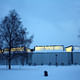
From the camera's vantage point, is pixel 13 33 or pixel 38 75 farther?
pixel 13 33

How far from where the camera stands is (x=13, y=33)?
105ft

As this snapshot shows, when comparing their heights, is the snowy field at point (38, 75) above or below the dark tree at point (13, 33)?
below

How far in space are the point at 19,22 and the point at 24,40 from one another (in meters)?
3.72

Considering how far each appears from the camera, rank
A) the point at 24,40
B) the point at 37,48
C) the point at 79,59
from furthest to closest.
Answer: the point at 37,48, the point at 79,59, the point at 24,40

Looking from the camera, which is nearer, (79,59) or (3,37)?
(3,37)

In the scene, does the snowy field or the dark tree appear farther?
the dark tree

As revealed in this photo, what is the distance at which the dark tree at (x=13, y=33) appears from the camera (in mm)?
31422

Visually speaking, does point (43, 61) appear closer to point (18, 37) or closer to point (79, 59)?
point (79, 59)

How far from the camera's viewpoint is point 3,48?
32.0 meters

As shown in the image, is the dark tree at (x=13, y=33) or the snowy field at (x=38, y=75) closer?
the snowy field at (x=38, y=75)

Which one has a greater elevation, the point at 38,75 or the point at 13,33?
the point at 13,33

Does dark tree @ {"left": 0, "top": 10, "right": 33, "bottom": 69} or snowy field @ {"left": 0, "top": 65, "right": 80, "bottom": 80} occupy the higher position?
dark tree @ {"left": 0, "top": 10, "right": 33, "bottom": 69}

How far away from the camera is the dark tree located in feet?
103

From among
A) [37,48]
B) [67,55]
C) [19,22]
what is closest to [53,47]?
[37,48]
